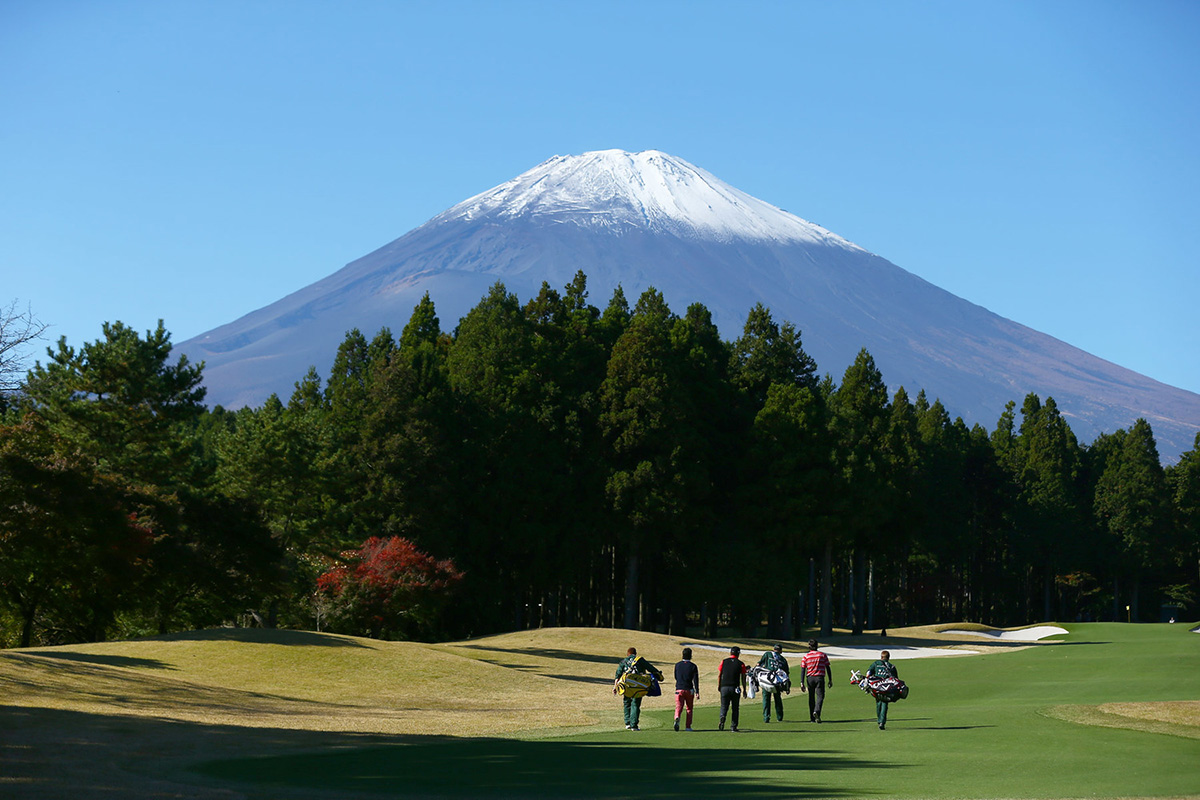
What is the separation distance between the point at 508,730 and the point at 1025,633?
52.7 meters

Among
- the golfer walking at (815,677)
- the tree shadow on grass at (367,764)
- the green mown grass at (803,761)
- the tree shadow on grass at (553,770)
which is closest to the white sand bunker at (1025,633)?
the green mown grass at (803,761)

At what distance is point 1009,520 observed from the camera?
3250 inches

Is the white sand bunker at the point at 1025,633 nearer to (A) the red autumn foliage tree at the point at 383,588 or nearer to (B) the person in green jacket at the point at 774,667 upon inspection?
(A) the red autumn foliage tree at the point at 383,588

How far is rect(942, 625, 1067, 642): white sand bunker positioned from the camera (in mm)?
62250

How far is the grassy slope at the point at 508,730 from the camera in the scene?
45.6ft

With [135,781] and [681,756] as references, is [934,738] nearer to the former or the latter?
[681,756]

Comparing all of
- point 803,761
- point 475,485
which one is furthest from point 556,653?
point 803,761

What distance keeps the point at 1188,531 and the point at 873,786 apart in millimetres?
81944

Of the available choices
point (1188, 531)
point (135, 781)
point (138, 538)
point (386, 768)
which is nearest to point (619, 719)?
point (386, 768)

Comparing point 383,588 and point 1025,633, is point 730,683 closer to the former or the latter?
point 383,588

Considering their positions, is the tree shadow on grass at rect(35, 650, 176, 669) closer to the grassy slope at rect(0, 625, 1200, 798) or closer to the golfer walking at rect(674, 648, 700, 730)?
the grassy slope at rect(0, 625, 1200, 798)

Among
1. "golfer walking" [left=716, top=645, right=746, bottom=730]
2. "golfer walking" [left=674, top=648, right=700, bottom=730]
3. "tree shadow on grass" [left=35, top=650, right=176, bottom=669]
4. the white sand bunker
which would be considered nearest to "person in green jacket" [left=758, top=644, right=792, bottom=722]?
"golfer walking" [left=716, top=645, right=746, bottom=730]

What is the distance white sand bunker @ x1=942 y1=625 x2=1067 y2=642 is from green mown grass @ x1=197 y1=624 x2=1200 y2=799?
38.7 m

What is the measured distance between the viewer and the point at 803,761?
52.9 ft
